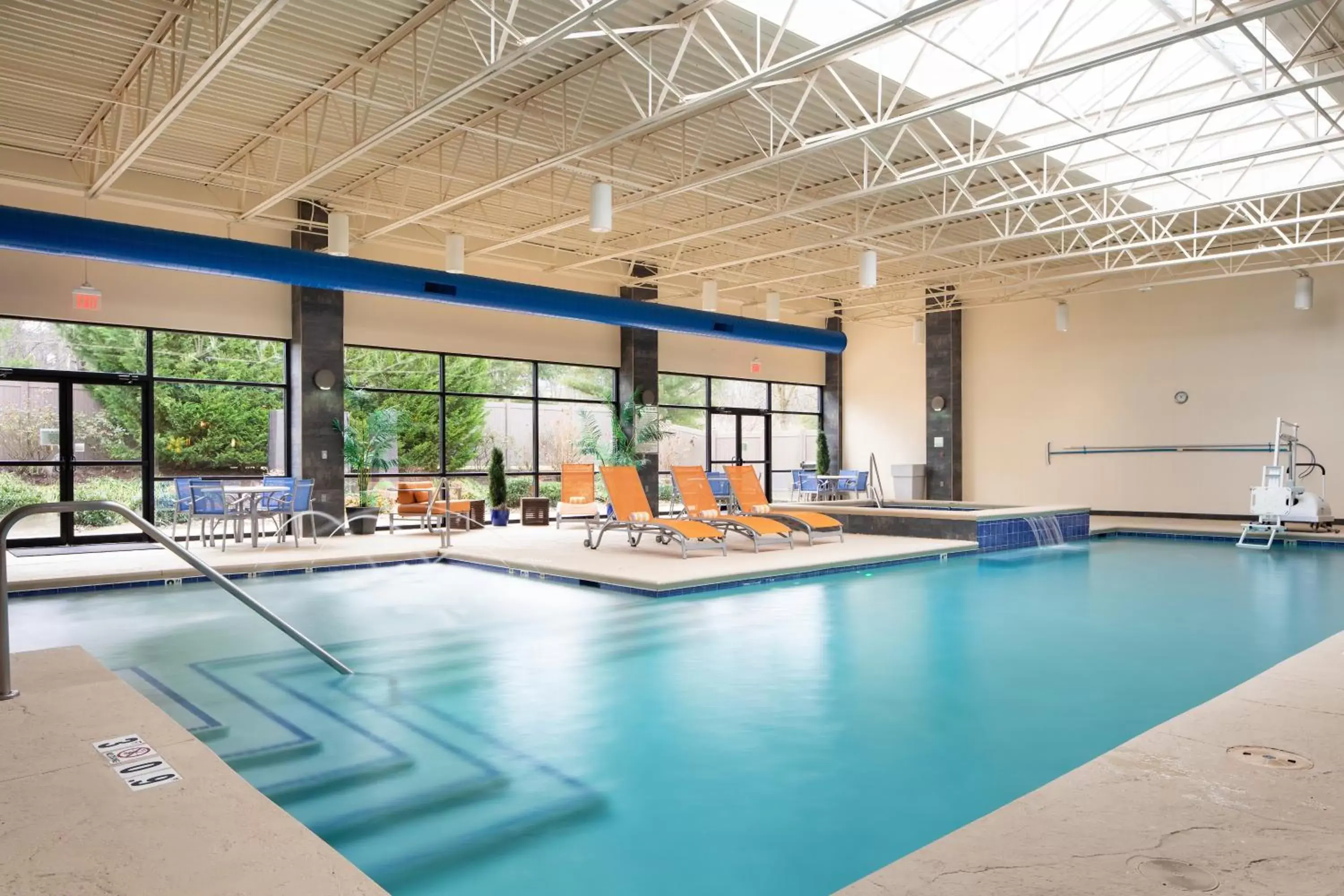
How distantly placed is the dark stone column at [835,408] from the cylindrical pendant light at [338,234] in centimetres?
1144

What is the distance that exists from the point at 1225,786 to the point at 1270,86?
7.90m

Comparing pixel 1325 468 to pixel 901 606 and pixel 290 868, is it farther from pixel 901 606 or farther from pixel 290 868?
pixel 290 868

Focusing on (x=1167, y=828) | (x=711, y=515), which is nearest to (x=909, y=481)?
(x=711, y=515)

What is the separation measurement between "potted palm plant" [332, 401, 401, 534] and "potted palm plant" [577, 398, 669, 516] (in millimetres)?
3493

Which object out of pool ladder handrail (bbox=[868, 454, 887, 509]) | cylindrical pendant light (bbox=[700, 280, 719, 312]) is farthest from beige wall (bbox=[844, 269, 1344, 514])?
cylindrical pendant light (bbox=[700, 280, 719, 312])

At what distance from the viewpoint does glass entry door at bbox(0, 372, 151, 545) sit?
997cm

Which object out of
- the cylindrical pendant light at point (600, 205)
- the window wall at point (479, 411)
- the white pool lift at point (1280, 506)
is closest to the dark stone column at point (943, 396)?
the white pool lift at point (1280, 506)

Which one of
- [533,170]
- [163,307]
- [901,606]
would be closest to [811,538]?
[901,606]

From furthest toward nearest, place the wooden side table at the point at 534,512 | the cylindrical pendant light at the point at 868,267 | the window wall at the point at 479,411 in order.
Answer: the wooden side table at the point at 534,512, the window wall at the point at 479,411, the cylindrical pendant light at the point at 868,267

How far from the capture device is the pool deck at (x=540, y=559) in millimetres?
7562

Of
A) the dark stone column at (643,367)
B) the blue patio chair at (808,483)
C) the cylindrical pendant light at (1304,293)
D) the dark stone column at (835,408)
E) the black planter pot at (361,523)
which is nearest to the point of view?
the black planter pot at (361,523)

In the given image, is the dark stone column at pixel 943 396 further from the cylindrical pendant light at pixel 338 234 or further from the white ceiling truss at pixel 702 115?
the cylindrical pendant light at pixel 338 234

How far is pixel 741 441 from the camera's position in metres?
17.8

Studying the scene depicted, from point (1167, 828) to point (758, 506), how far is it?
340 inches
